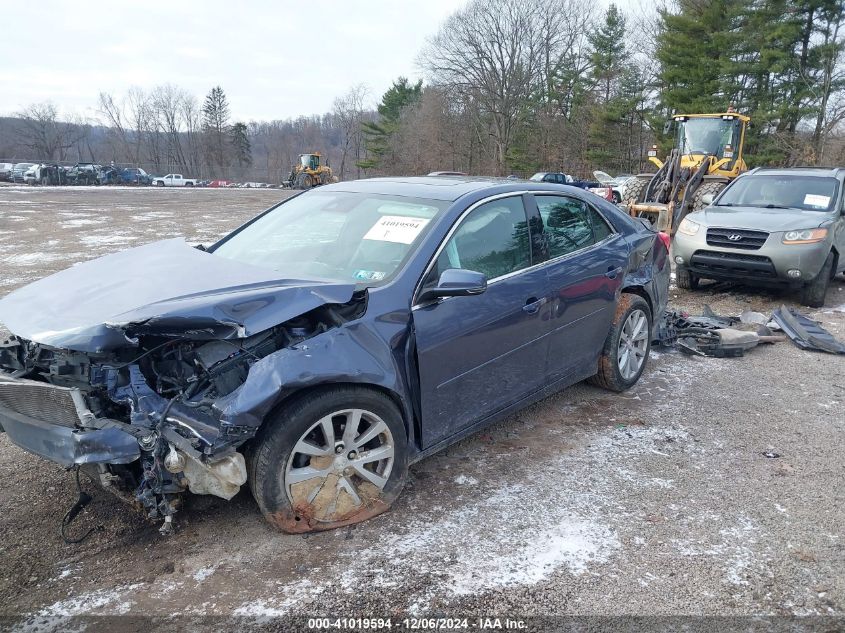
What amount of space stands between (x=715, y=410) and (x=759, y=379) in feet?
3.30

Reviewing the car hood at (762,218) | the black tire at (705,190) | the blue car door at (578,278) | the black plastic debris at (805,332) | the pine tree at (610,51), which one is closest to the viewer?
the blue car door at (578,278)

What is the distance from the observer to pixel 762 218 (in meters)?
7.90

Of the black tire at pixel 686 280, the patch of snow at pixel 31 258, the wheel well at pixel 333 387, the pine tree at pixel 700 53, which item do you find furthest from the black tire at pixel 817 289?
the pine tree at pixel 700 53

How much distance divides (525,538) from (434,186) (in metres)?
2.19

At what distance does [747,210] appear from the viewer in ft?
27.6

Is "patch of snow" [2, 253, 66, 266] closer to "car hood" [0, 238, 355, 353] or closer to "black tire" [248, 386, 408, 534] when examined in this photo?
"car hood" [0, 238, 355, 353]

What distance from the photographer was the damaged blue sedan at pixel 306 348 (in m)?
2.58

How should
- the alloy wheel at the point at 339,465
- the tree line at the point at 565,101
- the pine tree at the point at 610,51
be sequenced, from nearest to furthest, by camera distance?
the alloy wheel at the point at 339,465, the tree line at the point at 565,101, the pine tree at the point at 610,51

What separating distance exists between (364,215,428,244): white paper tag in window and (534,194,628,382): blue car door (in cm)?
95

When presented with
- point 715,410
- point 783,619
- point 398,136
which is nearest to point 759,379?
point 715,410

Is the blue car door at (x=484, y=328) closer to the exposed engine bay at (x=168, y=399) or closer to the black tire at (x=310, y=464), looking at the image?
the black tire at (x=310, y=464)

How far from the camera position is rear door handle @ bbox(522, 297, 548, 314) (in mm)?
3620

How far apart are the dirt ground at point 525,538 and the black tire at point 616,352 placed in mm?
294

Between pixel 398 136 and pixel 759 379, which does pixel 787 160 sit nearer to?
pixel 759 379
